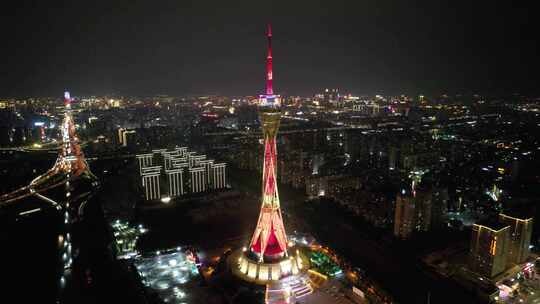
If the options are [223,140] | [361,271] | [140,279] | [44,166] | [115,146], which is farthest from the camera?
[223,140]

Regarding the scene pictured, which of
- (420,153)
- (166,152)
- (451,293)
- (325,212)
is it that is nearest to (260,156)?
(166,152)

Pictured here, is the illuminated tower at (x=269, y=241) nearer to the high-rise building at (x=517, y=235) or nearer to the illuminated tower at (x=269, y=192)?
the illuminated tower at (x=269, y=192)

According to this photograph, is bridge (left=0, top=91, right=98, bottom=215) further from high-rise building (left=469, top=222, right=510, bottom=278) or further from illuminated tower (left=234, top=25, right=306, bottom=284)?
high-rise building (left=469, top=222, right=510, bottom=278)

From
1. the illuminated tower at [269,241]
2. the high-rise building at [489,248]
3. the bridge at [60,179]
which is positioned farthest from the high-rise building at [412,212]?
the bridge at [60,179]

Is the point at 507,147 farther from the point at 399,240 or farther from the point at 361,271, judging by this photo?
the point at 361,271

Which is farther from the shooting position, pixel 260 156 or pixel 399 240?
pixel 260 156

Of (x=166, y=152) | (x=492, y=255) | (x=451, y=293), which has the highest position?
(x=166, y=152)
